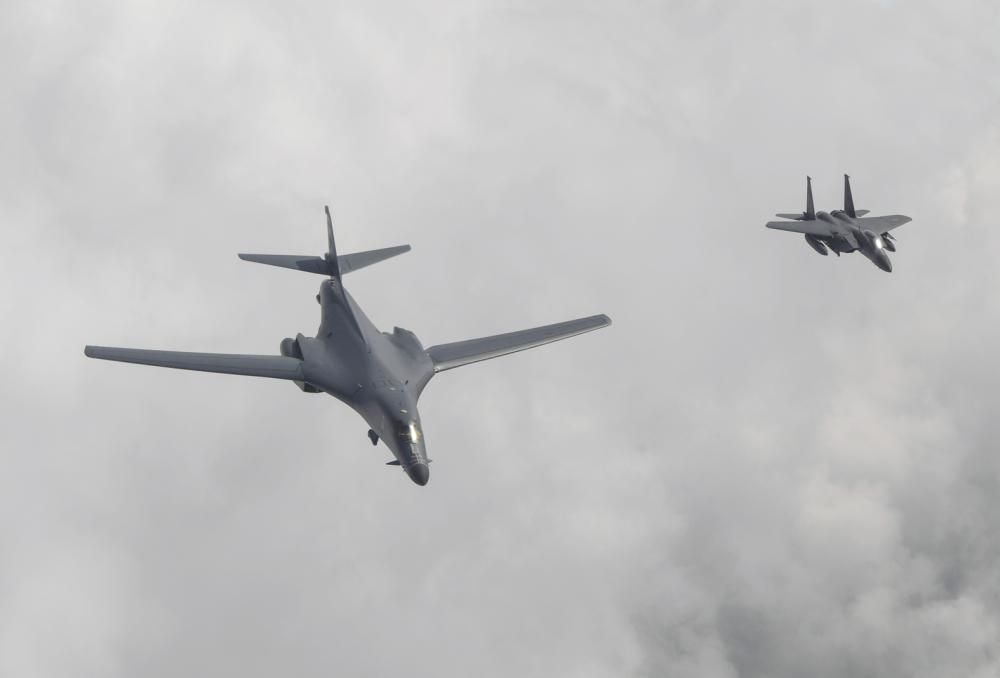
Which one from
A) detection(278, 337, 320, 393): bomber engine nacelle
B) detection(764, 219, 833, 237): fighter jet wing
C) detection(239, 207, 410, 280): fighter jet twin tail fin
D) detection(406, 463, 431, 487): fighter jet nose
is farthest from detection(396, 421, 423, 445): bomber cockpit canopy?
detection(764, 219, 833, 237): fighter jet wing

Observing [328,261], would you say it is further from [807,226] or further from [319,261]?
[807,226]

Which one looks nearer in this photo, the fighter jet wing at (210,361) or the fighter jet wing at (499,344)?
the fighter jet wing at (210,361)

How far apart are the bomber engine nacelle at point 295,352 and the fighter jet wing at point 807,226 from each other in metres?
49.8

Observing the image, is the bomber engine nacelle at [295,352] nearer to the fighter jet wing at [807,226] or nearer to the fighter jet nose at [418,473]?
the fighter jet nose at [418,473]

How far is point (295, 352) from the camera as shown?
65375mm

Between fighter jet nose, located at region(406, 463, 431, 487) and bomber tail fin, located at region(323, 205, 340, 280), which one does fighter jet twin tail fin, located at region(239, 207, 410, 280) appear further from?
fighter jet nose, located at region(406, 463, 431, 487)

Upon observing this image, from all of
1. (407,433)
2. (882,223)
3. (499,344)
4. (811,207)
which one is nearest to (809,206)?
(811,207)

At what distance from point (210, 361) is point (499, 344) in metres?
20.4

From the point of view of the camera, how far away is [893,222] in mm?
97375

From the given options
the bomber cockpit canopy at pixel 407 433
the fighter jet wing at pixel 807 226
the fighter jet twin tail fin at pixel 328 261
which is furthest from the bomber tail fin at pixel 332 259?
the fighter jet wing at pixel 807 226

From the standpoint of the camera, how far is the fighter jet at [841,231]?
89.8m

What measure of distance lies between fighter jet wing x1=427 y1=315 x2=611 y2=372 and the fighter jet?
106ft

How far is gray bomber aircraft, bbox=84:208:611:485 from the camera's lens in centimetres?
5762

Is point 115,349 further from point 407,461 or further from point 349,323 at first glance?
point 407,461
